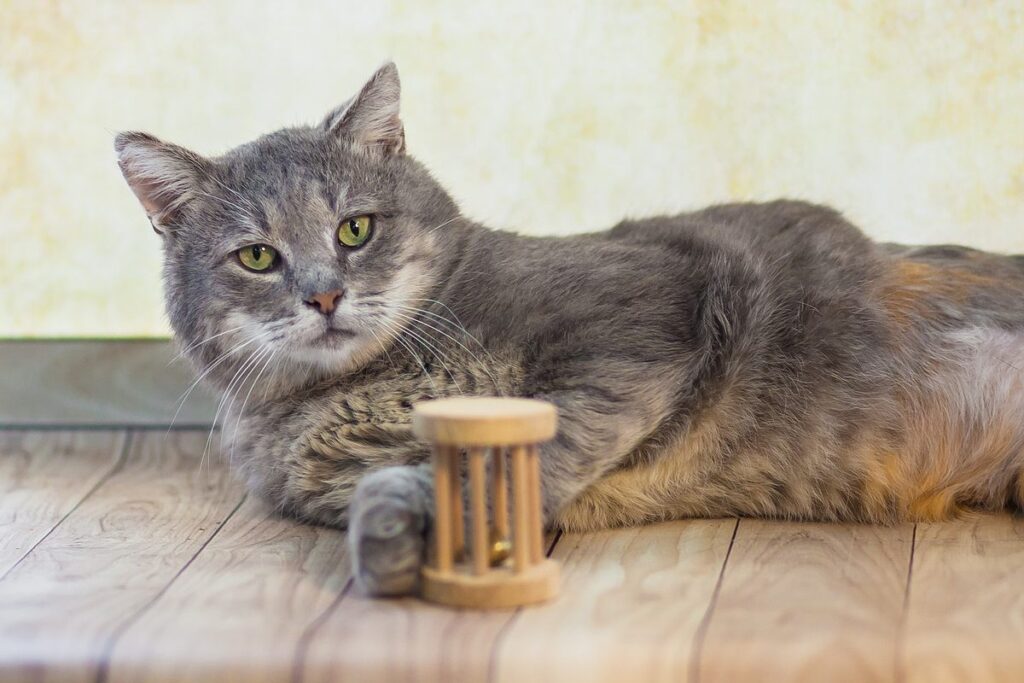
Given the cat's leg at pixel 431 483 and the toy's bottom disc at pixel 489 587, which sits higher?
the cat's leg at pixel 431 483

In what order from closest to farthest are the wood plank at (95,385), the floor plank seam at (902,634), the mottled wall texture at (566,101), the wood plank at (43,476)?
the floor plank seam at (902,634) → the wood plank at (43,476) → the mottled wall texture at (566,101) → the wood plank at (95,385)

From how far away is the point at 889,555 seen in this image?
1741 mm

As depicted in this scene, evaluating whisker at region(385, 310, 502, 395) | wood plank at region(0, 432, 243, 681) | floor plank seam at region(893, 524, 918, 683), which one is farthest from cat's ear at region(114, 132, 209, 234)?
floor plank seam at region(893, 524, 918, 683)

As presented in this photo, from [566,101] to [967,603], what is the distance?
4.66 ft

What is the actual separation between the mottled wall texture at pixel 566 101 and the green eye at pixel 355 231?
0.73m

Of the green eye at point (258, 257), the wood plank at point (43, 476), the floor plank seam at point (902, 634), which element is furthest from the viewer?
the wood plank at point (43, 476)

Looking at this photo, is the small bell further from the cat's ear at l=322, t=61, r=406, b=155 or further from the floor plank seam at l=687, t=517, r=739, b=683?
the cat's ear at l=322, t=61, r=406, b=155

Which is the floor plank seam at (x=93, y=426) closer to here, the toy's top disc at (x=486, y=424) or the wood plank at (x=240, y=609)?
the wood plank at (x=240, y=609)

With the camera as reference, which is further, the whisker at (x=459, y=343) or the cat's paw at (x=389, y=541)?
the whisker at (x=459, y=343)

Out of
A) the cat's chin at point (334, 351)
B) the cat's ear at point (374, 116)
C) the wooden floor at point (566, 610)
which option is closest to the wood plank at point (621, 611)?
the wooden floor at point (566, 610)

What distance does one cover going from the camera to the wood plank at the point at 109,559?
146cm

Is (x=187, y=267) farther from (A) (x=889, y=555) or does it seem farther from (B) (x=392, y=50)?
(A) (x=889, y=555)

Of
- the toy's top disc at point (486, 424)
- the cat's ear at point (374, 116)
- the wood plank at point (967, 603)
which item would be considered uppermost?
the cat's ear at point (374, 116)

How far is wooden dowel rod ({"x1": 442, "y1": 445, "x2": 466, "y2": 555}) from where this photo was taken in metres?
1.50
